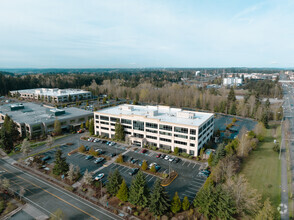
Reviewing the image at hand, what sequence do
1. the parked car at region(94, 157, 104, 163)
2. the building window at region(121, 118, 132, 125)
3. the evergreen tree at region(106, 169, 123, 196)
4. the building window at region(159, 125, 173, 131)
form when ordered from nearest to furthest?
1. the evergreen tree at region(106, 169, 123, 196)
2. the parked car at region(94, 157, 104, 163)
3. the building window at region(159, 125, 173, 131)
4. the building window at region(121, 118, 132, 125)

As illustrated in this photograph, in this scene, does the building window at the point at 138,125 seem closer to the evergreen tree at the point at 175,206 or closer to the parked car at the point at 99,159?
the parked car at the point at 99,159

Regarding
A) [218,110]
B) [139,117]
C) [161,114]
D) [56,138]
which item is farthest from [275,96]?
[56,138]

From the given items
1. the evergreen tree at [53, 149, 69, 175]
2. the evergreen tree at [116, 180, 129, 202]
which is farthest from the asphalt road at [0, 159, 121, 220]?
the evergreen tree at [116, 180, 129, 202]

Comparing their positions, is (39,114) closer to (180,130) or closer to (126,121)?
(126,121)

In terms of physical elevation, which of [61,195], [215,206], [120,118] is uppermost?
[120,118]

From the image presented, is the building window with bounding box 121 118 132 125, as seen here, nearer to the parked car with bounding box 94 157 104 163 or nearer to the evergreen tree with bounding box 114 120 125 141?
the evergreen tree with bounding box 114 120 125 141

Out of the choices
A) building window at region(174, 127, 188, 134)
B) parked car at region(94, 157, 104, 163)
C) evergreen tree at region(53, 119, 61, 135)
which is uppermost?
building window at region(174, 127, 188, 134)

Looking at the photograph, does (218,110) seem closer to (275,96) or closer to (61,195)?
(275,96)
